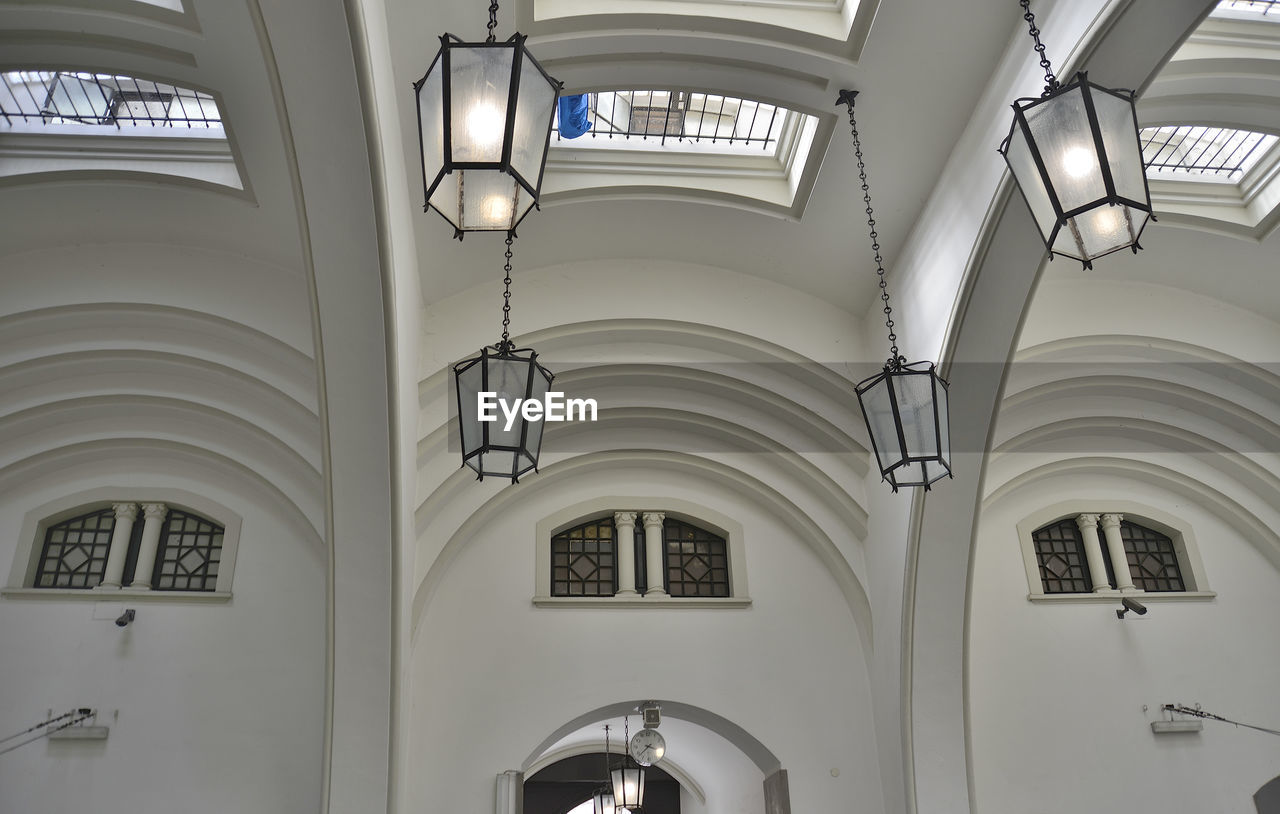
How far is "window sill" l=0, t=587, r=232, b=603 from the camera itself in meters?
7.61

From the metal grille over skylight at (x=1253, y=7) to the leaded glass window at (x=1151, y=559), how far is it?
4886mm

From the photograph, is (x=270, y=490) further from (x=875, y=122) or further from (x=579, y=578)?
(x=875, y=122)

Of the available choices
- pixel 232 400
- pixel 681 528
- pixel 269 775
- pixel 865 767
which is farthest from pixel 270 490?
pixel 865 767

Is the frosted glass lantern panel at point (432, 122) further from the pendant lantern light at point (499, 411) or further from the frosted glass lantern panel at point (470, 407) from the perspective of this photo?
the frosted glass lantern panel at point (470, 407)

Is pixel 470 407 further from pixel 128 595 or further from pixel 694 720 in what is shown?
pixel 128 595

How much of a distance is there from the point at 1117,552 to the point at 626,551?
14.8ft

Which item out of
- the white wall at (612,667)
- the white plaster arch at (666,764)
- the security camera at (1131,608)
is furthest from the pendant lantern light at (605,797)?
the security camera at (1131,608)

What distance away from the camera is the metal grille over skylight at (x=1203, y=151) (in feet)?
21.9

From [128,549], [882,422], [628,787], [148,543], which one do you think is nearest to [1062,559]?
[628,787]

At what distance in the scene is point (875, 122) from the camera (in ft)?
19.7

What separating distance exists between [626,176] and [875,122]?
175 cm

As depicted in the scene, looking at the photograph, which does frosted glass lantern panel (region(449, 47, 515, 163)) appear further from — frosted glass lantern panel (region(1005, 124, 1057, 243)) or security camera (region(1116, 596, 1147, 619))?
security camera (region(1116, 596, 1147, 619))

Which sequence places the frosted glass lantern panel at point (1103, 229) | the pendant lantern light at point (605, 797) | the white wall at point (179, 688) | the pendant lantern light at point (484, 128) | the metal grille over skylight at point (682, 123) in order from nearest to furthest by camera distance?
the pendant lantern light at point (484, 128) → the frosted glass lantern panel at point (1103, 229) → the metal grille over skylight at point (682, 123) → the white wall at point (179, 688) → the pendant lantern light at point (605, 797)

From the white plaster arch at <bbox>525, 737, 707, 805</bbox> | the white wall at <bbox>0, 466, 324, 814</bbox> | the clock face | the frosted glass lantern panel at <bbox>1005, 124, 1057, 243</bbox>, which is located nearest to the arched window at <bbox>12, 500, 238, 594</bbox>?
the white wall at <bbox>0, 466, 324, 814</bbox>
